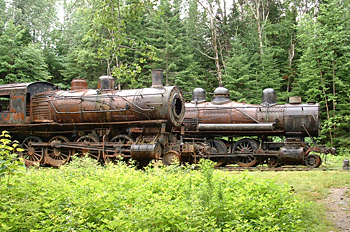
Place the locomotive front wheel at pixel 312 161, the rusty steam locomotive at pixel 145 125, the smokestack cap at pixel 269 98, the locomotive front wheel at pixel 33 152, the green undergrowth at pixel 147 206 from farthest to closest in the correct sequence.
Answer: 1. the smokestack cap at pixel 269 98
2. the locomotive front wheel at pixel 33 152
3. the locomotive front wheel at pixel 312 161
4. the rusty steam locomotive at pixel 145 125
5. the green undergrowth at pixel 147 206

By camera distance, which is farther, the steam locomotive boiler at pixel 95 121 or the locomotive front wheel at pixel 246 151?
the locomotive front wheel at pixel 246 151

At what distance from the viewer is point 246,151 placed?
558 inches

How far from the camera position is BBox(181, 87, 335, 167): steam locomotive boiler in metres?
13.2

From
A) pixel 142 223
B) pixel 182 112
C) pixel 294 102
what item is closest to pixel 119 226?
pixel 142 223

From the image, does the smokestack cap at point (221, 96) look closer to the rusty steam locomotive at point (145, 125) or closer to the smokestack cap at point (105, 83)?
the rusty steam locomotive at point (145, 125)

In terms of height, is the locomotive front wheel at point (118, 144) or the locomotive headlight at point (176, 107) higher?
the locomotive headlight at point (176, 107)

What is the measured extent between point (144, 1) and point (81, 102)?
22.8ft

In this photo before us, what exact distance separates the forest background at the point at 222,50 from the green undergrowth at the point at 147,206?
36.5 feet

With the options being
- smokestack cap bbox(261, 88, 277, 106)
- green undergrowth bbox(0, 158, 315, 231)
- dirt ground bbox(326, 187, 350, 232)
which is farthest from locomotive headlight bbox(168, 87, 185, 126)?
dirt ground bbox(326, 187, 350, 232)

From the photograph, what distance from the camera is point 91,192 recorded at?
18.7 feet

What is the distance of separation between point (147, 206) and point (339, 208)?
4682mm

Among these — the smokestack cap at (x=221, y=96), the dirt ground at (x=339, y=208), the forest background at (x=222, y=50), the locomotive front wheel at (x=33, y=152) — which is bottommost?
the dirt ground at (x=339, y=208)

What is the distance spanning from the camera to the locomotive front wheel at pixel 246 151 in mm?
14031

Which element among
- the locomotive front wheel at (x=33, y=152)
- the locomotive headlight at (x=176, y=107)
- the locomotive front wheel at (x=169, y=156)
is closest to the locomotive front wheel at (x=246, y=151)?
the locomotive headlight at (x=176, y=107)
